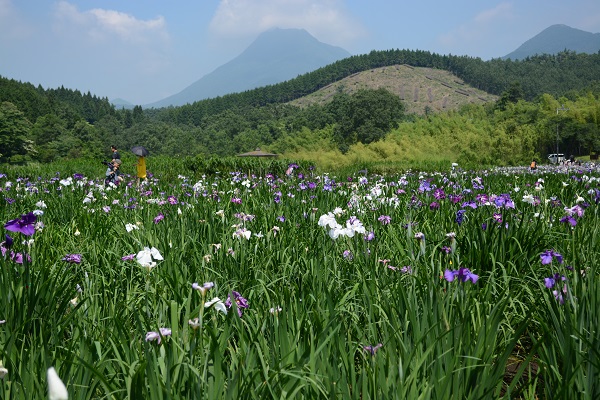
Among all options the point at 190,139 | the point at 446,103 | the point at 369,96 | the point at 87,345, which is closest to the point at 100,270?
the point at 87,345

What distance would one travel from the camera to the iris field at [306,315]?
1583 millimetres

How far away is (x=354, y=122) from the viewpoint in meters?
72.4

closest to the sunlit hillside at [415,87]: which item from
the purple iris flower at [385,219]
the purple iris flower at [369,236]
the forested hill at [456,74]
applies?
the forested hill at [456,74]

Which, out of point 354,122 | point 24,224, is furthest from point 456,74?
point 24,224

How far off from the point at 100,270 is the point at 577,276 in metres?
2.79

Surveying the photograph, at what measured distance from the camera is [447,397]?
4.99 ft

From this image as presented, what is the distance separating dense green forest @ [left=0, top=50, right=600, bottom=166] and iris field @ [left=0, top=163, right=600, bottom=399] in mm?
35258

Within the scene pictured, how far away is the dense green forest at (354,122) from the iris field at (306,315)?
35.3m

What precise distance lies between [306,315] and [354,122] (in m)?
71.8

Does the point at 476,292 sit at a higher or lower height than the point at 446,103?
lower

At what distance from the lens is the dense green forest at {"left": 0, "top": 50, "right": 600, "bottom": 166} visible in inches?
1890

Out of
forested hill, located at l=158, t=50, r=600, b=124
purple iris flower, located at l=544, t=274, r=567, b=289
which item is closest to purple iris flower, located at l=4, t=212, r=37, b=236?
purple iris flower, located at l=544, t=274, r=567, b=289

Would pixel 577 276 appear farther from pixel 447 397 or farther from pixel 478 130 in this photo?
pixel 478 130

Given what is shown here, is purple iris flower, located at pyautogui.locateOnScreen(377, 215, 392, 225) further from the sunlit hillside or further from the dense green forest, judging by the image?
the sunlit hillside
